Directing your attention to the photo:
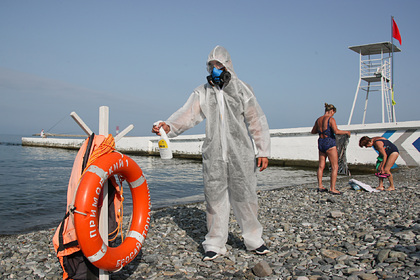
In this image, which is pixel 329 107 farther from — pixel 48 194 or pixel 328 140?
pixel 48 194

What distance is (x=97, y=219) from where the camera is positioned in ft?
8.96

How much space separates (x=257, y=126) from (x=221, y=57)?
2.80 ft

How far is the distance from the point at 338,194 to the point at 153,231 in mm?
4234

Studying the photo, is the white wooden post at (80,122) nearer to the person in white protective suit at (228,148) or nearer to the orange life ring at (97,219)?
the orange life ring at (97,219)

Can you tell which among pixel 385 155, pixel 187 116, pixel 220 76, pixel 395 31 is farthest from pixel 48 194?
pixel 395 31

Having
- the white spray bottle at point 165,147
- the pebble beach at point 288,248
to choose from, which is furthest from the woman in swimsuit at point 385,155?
the white spray bottle at point 165,147

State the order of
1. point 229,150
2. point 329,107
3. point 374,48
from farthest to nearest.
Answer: point 374,48 < point 329,107 < point 229,150

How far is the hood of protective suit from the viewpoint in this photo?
351 centimetres

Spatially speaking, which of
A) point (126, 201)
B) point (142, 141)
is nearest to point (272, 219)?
point (126, 201)

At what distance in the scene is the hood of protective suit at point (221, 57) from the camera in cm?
351

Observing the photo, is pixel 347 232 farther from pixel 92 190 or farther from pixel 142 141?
pixel 142 141

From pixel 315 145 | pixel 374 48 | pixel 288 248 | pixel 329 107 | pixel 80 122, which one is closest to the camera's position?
pixel 80 122

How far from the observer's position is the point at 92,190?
246 centimetres

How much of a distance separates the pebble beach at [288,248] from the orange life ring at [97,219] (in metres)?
0.46
